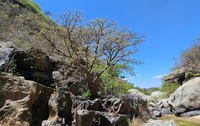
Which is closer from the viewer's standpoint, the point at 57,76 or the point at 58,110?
the point at 58,110

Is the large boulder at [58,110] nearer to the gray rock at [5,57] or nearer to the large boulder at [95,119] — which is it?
the large boulder at [95,119]

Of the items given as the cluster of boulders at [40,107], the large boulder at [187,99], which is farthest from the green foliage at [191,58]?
the cluster of boulders at [40,107]

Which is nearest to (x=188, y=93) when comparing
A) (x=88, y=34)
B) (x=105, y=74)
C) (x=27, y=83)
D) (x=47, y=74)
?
(x=105, y=74)

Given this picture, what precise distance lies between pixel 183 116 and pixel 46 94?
399 inches

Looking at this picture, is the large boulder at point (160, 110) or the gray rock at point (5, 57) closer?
the gray rock at point (5, 57)

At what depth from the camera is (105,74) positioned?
301 inches

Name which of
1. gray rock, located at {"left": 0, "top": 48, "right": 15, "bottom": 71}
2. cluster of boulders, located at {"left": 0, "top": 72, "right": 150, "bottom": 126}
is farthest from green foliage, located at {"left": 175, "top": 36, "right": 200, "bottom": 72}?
gray rock, located at {"left": 0, "top": 48, "right": 15, "bottom": 71}

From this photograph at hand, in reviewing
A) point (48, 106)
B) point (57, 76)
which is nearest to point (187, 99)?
point (48, 106)

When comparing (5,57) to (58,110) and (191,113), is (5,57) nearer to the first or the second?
(58,110)

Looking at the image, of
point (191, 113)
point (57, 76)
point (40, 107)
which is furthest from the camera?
point (57, 76)

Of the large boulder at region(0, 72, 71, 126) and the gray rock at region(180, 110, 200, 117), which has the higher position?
the large boulder at region(0, 72, 71, 126)

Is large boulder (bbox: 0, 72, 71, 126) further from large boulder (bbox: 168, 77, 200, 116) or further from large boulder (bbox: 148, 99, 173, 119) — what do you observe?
large boulder (bbox: 168, 77, 200, 116)

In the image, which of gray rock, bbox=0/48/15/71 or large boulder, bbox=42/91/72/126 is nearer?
large boulder, bbox=42/91/72/126

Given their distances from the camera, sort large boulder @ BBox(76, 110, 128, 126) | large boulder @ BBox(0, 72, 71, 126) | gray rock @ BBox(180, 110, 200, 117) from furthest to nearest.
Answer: gray rock @ BBox(180, 110, 200, 117)
large boulder @ BBox(76, 110, 128, 126)
large boulder @ BBox(0, 72, 71, 126)
